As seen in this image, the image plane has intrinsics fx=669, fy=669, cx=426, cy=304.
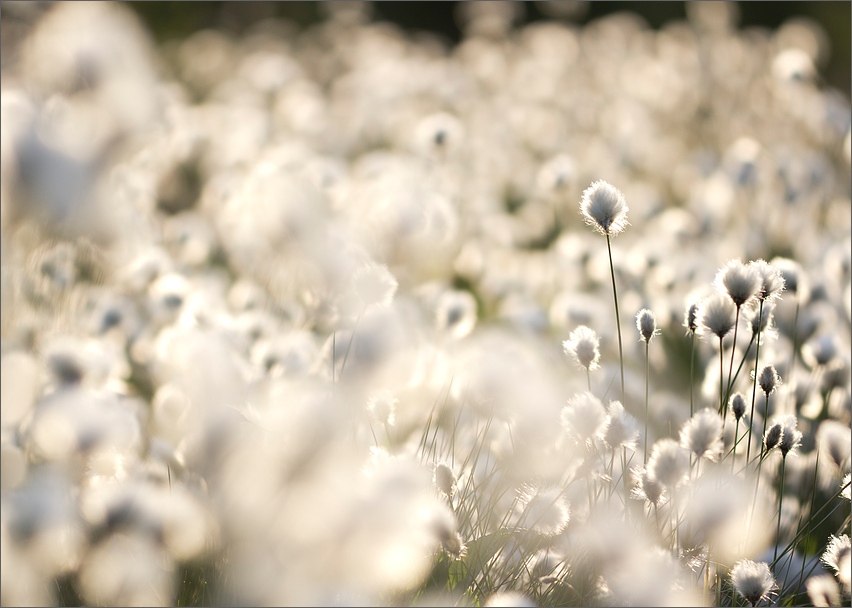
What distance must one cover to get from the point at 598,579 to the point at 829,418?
4.26ft

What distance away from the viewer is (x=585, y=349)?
129 cm

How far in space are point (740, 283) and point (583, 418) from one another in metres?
0.37

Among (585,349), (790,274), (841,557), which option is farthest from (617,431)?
(790,274)

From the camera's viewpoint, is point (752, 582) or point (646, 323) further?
point (646, 323)

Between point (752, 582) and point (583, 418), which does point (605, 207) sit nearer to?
point (583, 418)

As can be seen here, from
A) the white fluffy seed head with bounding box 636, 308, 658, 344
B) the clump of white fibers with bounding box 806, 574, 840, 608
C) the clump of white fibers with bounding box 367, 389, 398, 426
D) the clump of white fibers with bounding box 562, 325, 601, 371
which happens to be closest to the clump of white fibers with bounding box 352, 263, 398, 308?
the clump of white fibers with bounding box 367, 389, 398, 426

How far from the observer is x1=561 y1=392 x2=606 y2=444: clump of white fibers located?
1.15 meters

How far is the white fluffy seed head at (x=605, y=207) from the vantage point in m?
1.28

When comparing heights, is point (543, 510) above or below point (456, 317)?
above

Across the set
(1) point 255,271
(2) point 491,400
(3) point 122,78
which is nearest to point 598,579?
(2) point 491,400

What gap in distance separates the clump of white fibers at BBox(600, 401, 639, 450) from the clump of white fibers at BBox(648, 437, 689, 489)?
0.08m

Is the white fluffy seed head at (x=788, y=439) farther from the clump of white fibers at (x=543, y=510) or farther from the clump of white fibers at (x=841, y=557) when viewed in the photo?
the clump of white fibers at (x=543, y=510)

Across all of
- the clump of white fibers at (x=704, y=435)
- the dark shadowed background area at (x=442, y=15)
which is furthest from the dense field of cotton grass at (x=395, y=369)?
the dark shadowed background area at (x=442, y=15)

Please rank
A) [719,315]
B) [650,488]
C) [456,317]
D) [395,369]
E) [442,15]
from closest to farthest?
[650,488]
[719,315]
[395,369]
[456,317]
[442,15]
